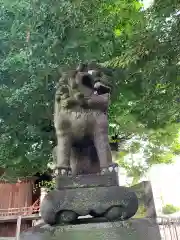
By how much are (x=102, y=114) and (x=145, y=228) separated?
111cm

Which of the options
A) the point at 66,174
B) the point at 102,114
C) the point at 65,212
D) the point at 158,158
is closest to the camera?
the point at 65,212

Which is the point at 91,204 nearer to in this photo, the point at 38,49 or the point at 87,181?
the point at 87,181

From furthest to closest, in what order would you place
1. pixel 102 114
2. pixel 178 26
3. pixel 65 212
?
pixel 178 26 → pixel 102 114 → pixel 65 212

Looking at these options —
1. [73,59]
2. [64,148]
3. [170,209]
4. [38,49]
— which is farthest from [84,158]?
[170,209]

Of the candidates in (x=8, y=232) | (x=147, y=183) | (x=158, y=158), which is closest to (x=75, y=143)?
(x=147, y=183)

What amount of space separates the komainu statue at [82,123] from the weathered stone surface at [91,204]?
0.83 feet

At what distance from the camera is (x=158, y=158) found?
8711 mm

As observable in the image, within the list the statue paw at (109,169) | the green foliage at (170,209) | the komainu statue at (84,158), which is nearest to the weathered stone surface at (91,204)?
the komainu statue at (84,158)

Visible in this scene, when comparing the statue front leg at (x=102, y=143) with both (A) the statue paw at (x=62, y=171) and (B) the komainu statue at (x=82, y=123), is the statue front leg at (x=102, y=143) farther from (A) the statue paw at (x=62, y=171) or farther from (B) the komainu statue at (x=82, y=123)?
(A) the statue paw at (x=62, y=171)

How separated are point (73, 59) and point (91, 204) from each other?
3221 mm

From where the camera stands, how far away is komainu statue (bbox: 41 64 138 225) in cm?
209

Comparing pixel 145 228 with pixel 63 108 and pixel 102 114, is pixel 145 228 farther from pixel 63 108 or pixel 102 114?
pixel 63 108

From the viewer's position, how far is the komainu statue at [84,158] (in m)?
2.09

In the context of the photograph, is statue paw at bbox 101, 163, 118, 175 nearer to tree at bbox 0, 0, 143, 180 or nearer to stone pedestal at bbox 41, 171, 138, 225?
stone pedestal at bbox 41, 171, 138, 225
